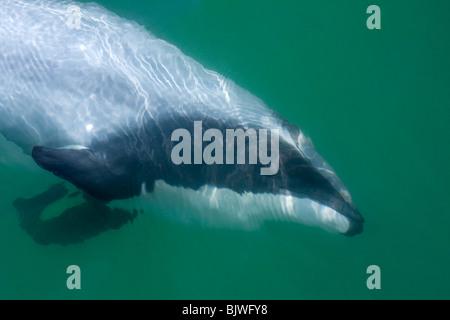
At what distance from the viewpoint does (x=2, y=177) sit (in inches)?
264

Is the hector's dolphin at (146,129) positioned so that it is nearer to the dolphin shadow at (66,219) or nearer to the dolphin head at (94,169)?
the dolphin head at (94,169)

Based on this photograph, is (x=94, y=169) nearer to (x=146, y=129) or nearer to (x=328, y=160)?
(x=146, y=129)

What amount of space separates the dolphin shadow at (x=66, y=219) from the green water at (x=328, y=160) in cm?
15

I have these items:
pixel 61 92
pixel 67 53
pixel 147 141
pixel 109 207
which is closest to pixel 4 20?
pixel 67 53

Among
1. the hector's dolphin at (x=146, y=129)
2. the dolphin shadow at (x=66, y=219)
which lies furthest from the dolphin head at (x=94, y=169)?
the dolphin shadow at (x=66, y=219)

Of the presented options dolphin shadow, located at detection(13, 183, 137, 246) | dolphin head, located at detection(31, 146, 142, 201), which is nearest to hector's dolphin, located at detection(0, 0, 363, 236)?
dolphin head, located at detection(31, 146, 142, 201)

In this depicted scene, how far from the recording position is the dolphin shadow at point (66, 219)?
6.31 metres

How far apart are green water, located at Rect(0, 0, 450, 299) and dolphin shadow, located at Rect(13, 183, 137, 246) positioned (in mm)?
149

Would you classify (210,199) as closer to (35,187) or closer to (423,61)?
(35,187)

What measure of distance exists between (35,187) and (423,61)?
331 inches

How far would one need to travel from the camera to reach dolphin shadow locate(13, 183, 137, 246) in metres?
6.31

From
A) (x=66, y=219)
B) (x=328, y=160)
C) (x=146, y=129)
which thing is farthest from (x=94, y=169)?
(x=328, y=160)

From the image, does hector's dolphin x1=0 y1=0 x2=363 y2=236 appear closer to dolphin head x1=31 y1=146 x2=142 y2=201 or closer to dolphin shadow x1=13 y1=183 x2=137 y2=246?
dolphin head x1=31 y1=146 x2=142 y2=201

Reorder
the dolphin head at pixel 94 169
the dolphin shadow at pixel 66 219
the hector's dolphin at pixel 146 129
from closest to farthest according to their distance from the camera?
1. the dolphin head at pixel 94 169
2. the hector's dolphin at pixel 146 129
3. the dolphin shadow at pixel 66 219
